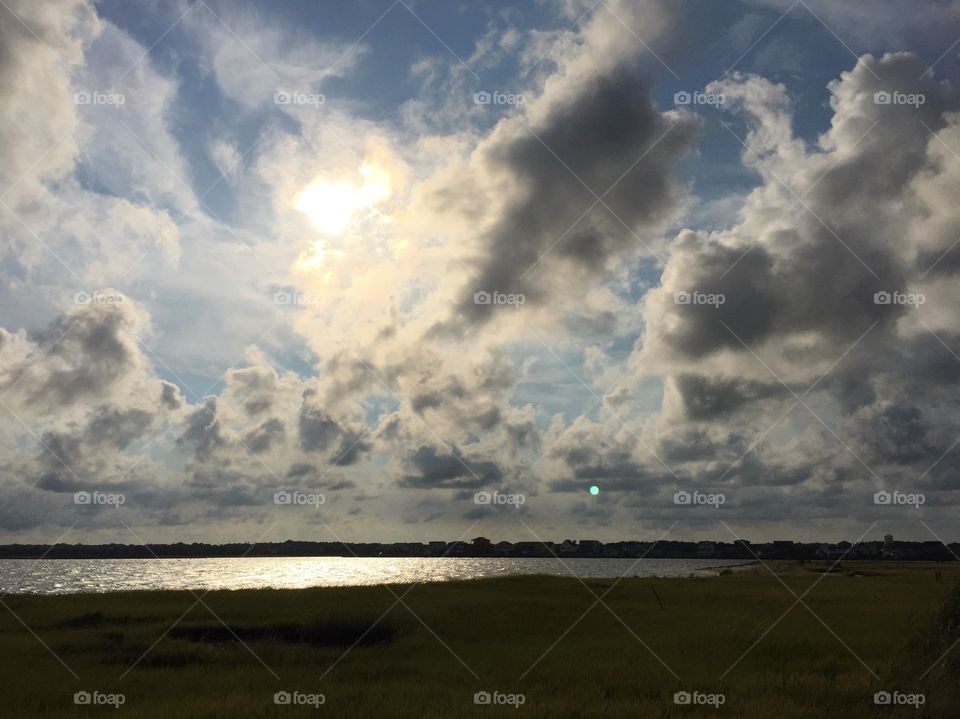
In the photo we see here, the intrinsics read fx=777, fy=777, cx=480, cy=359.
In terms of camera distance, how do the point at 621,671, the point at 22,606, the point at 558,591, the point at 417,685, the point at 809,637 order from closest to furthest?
the point at 417,685, the point at 621,671, the point at 809,637, the point at 22,606, the point at 558,591

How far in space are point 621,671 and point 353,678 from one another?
304 inches

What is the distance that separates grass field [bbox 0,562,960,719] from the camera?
17.8m

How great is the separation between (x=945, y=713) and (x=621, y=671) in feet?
28.6

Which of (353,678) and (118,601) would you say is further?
(118,601)

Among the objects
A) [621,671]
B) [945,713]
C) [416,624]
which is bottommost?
[945,713]

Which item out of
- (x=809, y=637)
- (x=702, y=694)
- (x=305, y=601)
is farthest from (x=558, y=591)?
(x=702, y=694)

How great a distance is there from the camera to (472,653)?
2630cm

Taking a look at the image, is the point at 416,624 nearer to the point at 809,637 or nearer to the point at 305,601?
the point at 305,601

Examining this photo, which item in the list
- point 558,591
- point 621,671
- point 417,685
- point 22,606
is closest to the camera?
point 417,685

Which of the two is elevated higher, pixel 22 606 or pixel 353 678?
pixel 22 606

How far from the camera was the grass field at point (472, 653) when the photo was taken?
58.3 feet

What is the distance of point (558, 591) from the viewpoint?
4378cm

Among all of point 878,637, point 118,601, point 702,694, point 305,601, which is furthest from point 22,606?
point 878,637

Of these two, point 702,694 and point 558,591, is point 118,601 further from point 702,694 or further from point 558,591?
point 702,694
